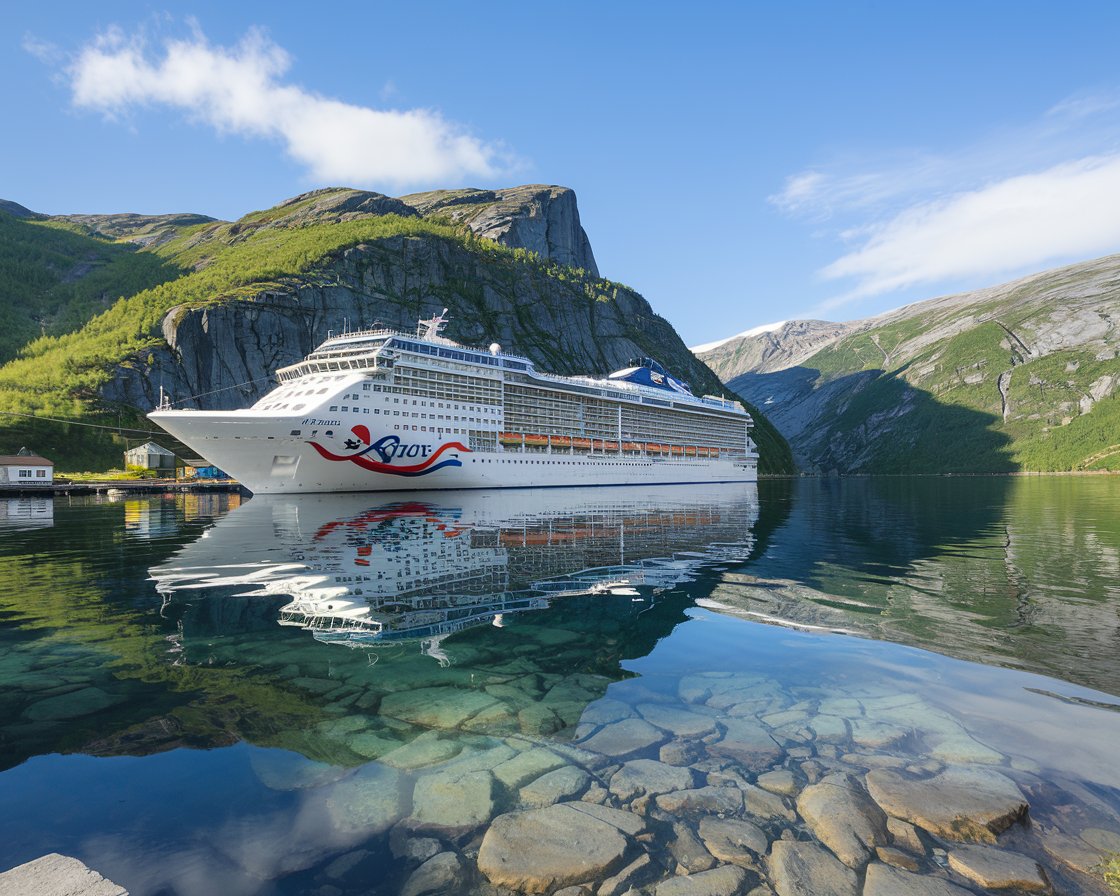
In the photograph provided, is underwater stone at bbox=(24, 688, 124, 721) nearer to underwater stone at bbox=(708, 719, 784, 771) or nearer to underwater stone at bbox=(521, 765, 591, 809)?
underwater stone at bbox=(521, 765, 591, 809)

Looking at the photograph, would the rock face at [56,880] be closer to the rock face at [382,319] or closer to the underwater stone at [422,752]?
the underwater stone at [422,752]

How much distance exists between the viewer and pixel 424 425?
62.8 meters

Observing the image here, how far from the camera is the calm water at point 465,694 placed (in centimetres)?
533

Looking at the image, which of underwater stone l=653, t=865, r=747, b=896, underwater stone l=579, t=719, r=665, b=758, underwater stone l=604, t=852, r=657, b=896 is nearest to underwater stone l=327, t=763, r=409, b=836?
underwater stone l=604, t=852, r=657, b=896

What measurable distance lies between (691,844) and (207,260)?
20618 cm

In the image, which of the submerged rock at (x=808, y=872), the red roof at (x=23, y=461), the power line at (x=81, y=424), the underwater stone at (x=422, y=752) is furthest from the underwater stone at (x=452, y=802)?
the power line at (x=81, y=424)

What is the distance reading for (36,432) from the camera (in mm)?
91500

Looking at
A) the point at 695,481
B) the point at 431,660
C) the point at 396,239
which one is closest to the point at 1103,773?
the point at 431,660

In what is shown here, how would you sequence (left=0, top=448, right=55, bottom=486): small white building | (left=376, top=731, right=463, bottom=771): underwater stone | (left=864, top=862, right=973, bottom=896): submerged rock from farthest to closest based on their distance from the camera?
(left=0, top=448, right=55, bottom=486): small white building < (left=376, top=731, right=463, bottom=771): underwater stone < (left=864, top=862, right=973, bottom=896): submerged rock

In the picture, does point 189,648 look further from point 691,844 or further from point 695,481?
point 695,481

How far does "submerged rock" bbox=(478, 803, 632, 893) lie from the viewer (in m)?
4.63

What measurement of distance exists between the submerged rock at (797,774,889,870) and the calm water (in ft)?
0.78

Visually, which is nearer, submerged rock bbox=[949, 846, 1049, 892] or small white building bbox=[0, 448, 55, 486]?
submerged rock bbox=[949, 846, 1049, 892]

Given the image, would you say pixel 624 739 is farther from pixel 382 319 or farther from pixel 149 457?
pixel 382 319
